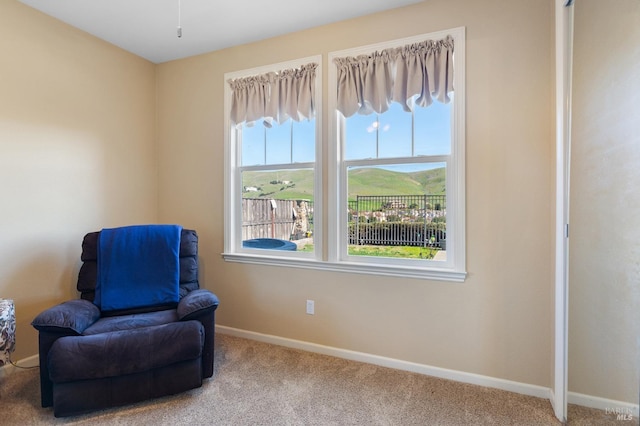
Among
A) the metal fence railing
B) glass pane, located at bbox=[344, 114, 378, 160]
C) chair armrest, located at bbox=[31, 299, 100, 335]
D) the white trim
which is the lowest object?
the white trim

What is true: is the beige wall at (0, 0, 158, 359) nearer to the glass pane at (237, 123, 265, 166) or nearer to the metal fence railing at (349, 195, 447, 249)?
the glass pane at (237, 123, 265, 166)

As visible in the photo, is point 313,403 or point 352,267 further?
point 352,267

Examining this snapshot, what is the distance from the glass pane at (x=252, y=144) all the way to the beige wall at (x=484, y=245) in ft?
1.93

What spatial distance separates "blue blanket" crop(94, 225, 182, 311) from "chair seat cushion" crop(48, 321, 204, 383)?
0.45 meters

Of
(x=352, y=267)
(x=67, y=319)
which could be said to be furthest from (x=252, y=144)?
(x=67, y=319)

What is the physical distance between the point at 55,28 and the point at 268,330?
288cm

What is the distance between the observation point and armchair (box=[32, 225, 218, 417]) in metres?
1.76

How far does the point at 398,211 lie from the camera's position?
2.39m

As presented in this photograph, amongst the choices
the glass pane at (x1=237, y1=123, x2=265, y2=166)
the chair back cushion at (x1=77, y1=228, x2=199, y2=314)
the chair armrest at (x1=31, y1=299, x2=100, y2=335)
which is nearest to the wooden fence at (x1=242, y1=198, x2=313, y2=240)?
the glass pane at (x1=237, y1=123, x2=265, y2=166)

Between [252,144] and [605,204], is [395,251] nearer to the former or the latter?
[605,204]

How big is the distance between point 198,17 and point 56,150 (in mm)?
1475

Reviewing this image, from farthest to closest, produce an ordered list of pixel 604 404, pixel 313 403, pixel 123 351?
pixel 313 403 < pixel 123 351 < pixel 604 404

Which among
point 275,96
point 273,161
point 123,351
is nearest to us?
point 123,351

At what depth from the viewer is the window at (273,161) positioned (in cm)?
262
